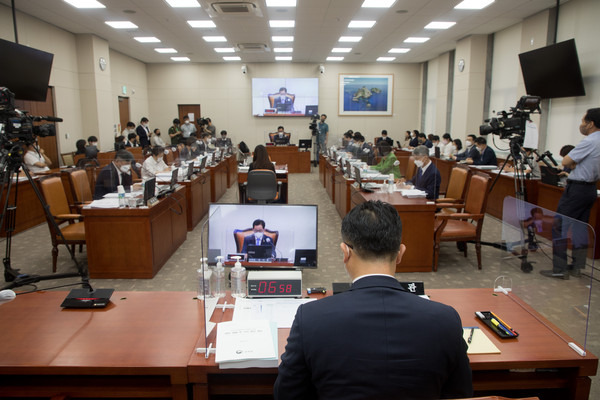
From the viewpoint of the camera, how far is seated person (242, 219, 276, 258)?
2.68 m

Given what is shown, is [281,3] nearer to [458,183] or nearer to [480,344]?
[458,183]

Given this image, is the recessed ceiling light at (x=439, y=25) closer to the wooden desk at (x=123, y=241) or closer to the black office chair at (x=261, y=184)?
the black office chair at (x=261, y=184)

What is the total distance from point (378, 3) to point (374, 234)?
7.26 meters

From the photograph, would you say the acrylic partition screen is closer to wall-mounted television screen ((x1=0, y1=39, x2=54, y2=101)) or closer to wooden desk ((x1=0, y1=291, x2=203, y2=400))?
wooden desk ((x1=0, y1=291, x2=203, y2=400))

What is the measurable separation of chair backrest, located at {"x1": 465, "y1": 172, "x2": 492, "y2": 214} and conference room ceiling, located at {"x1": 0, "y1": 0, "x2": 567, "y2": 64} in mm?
4160

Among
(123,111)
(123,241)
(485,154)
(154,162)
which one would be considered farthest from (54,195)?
(123,111)

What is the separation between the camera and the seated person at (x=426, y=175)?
4973 mm

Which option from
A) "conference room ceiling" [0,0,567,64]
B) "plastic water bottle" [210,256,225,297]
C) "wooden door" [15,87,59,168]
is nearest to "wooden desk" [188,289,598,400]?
"plastic water bottle" [210,256,225,297]

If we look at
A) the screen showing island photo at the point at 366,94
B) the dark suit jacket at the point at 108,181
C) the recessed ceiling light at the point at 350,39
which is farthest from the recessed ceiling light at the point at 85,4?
the screen showing island photo at the point at 366,94

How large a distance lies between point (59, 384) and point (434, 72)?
14300 millimetres

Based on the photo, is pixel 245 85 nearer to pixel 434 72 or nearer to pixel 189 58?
pixel 189 58

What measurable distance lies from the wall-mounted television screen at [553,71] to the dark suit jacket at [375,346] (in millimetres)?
7416

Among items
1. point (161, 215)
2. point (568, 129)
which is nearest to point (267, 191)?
point (161, 215)

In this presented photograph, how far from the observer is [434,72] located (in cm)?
1383
